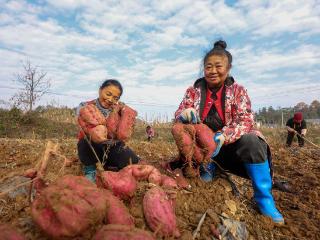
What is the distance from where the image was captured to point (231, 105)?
10.4ft

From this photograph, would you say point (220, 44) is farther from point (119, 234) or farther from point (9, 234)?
point (9, 234)

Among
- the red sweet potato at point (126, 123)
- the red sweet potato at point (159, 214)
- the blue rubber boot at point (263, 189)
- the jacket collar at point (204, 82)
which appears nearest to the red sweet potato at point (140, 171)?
the red sweet potato at point (159, 214)

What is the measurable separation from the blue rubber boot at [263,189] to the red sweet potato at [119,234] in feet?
5.28

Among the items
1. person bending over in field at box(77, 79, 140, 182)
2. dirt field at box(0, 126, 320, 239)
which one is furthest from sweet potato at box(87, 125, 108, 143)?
dirt field at box(0, 126, 320, 239)

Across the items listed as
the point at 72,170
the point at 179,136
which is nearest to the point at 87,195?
the point at 179,136

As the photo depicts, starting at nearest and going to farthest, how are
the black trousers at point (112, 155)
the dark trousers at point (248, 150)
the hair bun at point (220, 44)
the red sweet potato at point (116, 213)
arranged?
the red sweet potato at point (116, 213) < the dark trousers at point (248, 150) < the black trousers at point (112, 155) < the hair bun at point (220, 44)

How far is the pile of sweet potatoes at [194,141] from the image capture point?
269 cm

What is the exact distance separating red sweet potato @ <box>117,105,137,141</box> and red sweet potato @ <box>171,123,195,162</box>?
34cm

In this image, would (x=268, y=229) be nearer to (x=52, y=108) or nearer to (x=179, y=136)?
(x=179, y=136)

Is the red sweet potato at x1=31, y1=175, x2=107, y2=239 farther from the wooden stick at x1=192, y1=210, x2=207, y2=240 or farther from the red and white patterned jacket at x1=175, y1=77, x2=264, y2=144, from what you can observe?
the red and white patterned jacket at x1=175, y1=77, x2=264, y2=144

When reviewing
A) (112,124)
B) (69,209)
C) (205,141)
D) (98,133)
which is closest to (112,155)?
(112,124)

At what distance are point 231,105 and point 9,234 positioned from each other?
2289 millimetres

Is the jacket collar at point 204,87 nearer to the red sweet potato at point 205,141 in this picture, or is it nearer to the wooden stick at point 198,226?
the red sweet potato at point 205,141

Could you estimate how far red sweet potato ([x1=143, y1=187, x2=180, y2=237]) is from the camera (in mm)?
1835
